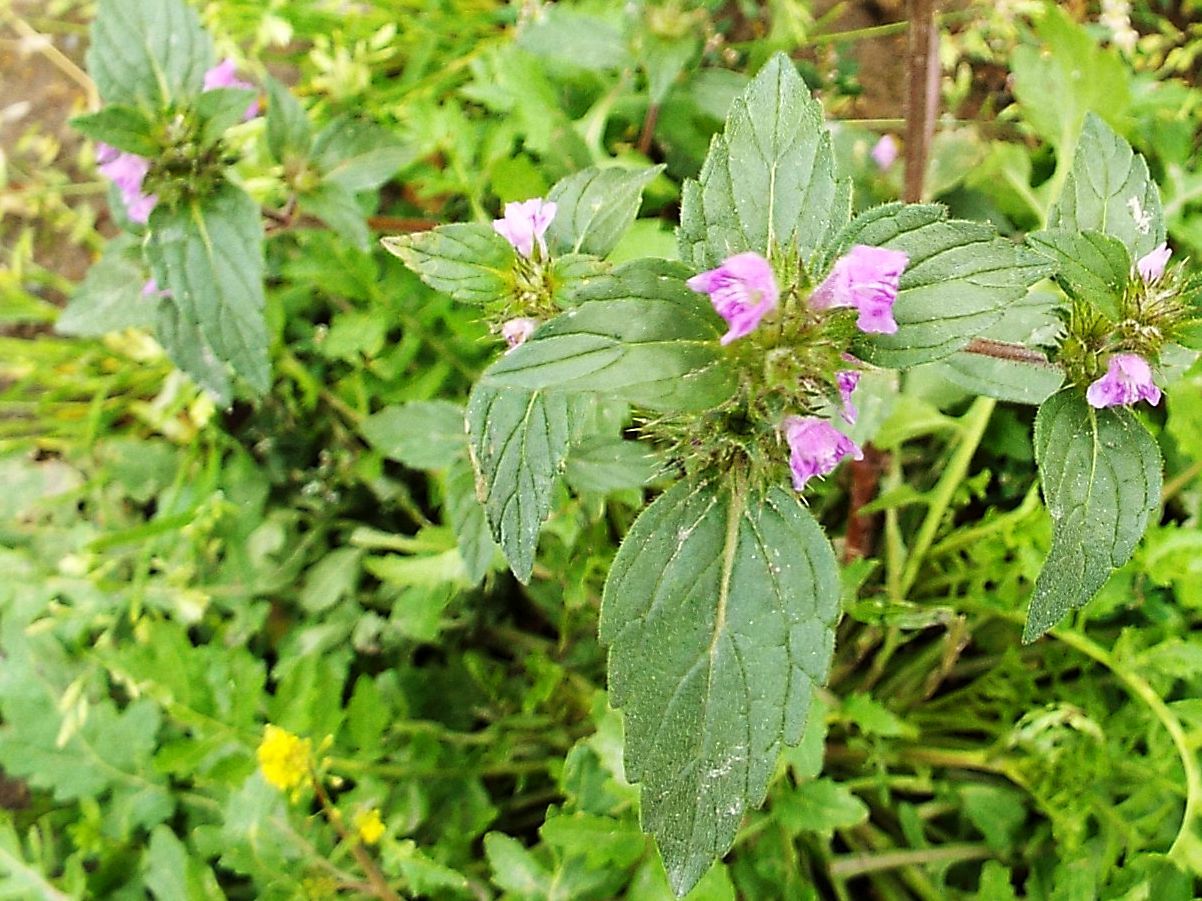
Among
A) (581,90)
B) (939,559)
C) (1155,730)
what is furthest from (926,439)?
(581,90)

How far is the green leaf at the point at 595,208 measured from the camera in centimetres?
103

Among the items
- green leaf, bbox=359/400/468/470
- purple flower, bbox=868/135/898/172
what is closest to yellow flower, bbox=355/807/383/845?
green leaf, bbox=359/400/468/470

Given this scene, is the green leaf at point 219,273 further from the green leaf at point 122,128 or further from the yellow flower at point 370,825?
the yellow flower at point 370,825

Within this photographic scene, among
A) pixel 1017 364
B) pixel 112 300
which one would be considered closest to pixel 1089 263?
pixel 1017 364

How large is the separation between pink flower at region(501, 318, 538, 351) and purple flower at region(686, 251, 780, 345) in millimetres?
244

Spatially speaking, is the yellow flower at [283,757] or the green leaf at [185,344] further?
the green leaf at [185,344]

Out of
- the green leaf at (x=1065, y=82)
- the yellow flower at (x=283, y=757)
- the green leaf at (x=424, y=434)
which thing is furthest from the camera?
the green leaf at (x=1065, y=82)

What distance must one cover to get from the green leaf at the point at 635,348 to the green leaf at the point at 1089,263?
30 cm

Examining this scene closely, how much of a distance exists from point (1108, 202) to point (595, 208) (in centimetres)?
52

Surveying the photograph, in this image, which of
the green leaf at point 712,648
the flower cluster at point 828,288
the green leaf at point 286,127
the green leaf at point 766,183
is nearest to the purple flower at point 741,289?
the flower cluster at point 828,288

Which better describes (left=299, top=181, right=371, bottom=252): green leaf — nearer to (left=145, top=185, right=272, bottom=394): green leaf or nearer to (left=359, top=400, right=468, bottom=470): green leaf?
(left=145, top=185, right=272, bottom=394): green leaf

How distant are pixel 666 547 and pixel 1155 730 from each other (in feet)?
3.03

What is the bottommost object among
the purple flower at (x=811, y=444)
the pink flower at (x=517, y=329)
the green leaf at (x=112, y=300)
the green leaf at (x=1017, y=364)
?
the green leaf at (x=112, y=300)

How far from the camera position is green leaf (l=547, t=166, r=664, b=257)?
Answer: 1.03m
